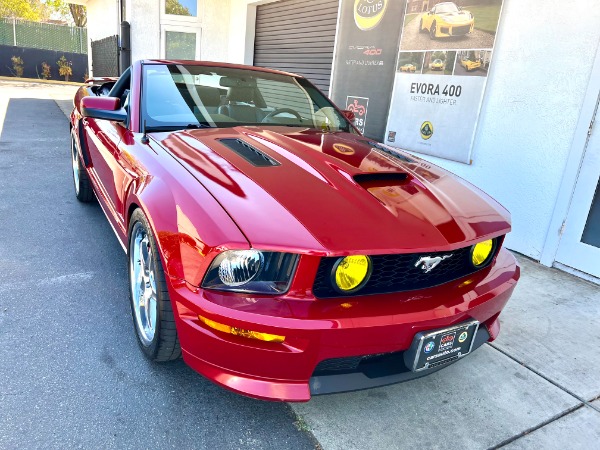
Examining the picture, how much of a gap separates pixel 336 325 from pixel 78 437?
1.11 metres

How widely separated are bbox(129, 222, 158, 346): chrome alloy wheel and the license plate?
47.9 inches

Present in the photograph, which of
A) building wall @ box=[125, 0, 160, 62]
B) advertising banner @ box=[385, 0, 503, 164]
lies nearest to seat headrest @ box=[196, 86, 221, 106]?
advertising banner @ box=[385, 0, 503, 164]

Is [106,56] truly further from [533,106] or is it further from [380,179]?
[380,179]

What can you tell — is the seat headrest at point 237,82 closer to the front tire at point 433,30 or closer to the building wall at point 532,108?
the building wall at point 532,108

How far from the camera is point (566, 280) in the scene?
3.69 metres

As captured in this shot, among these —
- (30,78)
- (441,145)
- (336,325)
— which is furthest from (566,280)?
(30,78)

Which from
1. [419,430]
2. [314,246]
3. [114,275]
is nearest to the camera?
[314,246]

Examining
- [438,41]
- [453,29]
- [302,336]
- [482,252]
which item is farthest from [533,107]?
[302,336]

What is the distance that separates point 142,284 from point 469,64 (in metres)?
3.76

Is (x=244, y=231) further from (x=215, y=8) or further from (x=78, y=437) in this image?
(x=215, y=8)

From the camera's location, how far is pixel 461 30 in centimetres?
Answer: 455

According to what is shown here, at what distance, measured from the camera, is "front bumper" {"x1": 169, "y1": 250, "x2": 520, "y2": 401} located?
5.24 feet

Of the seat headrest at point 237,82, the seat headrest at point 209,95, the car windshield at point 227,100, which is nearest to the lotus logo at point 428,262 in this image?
the car windshield at point 227,100

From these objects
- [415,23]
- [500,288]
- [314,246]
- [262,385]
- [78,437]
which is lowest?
[78,437]
